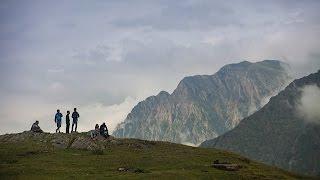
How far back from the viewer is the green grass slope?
228 feet

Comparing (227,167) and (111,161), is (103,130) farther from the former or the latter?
(227,167)

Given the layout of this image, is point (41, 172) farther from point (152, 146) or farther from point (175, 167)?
point (152, 146)

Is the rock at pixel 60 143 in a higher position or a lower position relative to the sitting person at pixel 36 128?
lower

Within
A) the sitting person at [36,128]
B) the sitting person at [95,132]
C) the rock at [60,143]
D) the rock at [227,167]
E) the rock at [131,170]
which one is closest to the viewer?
the rock at [131,170]

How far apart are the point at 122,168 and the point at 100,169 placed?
318 cm

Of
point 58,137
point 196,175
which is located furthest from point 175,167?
point 58,137

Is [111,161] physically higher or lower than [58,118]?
lower

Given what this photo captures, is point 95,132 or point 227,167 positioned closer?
point 227,167

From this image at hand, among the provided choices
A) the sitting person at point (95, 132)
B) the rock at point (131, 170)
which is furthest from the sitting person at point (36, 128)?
the rock at point (131, 170)

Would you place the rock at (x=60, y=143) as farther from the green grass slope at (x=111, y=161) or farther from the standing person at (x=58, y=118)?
the standing person at (x=58, y=118)

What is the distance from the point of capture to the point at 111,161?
8019cm

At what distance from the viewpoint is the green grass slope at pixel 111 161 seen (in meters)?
69.6

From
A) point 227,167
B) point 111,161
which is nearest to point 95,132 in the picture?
point 111,161

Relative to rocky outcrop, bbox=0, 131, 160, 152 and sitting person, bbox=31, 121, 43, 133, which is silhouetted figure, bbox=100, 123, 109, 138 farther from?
sitting person, bbox=31, 121, 43, 133
